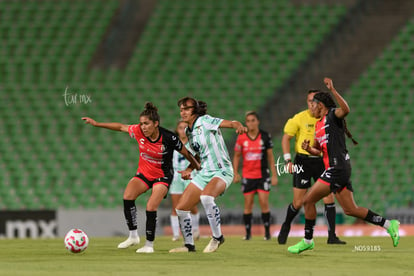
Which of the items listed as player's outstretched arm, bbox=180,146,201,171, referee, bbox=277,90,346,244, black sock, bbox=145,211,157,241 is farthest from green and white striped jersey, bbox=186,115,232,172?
referee, bbox=277,90,346,244

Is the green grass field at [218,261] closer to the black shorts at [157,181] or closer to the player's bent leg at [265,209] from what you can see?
the black shorts at [157,181]

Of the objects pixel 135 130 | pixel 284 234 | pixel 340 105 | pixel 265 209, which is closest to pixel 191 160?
pixel 135 130

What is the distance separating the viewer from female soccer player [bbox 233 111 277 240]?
12891mm

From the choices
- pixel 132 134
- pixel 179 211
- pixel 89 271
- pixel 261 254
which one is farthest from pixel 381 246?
pixel 89 271

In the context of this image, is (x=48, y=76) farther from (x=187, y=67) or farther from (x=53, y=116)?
(x=187, y=67)

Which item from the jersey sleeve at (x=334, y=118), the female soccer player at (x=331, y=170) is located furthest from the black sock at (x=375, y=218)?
the jersey sleeve at (x=334, y=118)

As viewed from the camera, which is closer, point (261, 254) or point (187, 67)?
point (261, 254)

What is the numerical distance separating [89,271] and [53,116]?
482 inches

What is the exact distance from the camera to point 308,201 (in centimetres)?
908

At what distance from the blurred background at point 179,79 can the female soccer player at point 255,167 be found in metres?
3.18

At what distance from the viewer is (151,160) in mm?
9805

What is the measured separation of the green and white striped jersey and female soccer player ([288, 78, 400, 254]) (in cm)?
104

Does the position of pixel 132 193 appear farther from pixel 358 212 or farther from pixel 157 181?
pixel 358 212

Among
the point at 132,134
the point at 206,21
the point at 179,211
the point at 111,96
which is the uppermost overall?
the point at 206,21
